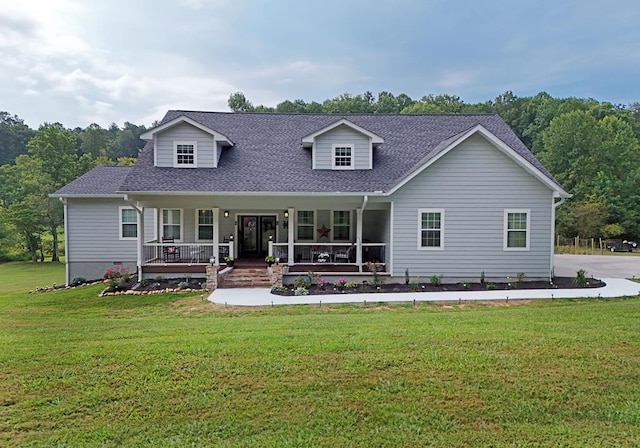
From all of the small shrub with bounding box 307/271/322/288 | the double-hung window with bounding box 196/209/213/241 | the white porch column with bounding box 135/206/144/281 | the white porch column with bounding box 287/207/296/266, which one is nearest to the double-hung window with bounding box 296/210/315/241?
the white porch column with bounding box 287/207/296/266

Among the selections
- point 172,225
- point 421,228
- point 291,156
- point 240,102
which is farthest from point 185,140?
point 240,102

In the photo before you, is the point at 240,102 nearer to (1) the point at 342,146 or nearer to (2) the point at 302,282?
(1) the point at 342,146

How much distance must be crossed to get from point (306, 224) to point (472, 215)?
6524 mm

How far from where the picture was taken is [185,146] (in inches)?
599

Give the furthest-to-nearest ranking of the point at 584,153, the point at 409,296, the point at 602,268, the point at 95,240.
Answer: the point at 584,153, the point at 602,268, the point at 95,240, the point at 409,296

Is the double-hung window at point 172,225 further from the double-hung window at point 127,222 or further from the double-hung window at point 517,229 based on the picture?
the double-hung window at point 517,229

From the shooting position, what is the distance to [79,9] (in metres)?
13.6

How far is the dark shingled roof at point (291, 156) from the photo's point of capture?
1415cm

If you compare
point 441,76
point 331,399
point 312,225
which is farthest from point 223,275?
point 441,76

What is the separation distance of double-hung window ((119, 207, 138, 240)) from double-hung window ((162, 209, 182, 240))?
1443mm

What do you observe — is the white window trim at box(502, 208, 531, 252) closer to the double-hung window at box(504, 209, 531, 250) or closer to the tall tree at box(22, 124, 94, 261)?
the double-hung window at box(504, 209, 531, 250)

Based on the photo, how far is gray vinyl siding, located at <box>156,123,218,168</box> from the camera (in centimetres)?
1504

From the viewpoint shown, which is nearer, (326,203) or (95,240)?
(326,203)

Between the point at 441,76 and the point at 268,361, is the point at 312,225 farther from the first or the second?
the point at 441,76
